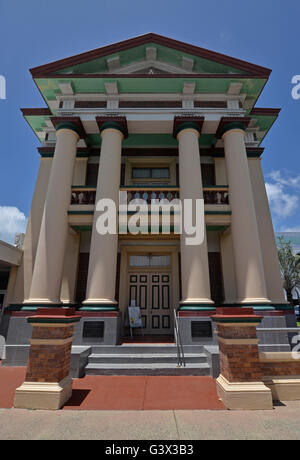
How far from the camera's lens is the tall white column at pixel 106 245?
841 cm

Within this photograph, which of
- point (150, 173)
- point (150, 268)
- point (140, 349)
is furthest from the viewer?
point (150, 173)

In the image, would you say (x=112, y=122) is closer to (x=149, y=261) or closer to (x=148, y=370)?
(x=149, y=261)

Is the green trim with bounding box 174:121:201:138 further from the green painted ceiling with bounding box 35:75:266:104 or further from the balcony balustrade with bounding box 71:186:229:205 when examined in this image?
the balcony balustrade with bounding box 71:186:229:205

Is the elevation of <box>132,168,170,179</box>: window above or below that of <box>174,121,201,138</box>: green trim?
below

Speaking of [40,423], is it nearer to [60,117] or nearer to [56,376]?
[56,376]

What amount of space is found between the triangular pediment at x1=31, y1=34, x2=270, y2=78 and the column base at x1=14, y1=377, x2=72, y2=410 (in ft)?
37.5

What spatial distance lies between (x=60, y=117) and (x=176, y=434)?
37.2 ft

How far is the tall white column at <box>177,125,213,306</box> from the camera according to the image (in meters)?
8.38

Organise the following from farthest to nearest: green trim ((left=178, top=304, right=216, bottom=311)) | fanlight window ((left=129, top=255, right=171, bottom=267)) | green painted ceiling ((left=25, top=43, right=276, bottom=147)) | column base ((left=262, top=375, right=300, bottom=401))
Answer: fanlight window ((left=129, top=255, right=171, bottom=267))
green painted ceiling ((left=25, top=43, right=276, bottom=147))
green trim ((left=178, top=304, right=216, bottom=311))
column base ((left=262, top=375, right=300, bottom=401))

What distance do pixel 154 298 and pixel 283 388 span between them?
7027 millimetres

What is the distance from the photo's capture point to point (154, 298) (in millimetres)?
11344

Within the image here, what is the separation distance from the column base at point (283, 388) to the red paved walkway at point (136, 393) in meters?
1.08

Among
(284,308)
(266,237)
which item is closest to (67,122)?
(266,237)

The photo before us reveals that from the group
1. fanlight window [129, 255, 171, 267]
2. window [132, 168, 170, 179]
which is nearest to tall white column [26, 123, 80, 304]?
window [132, 168, 170, 179]
